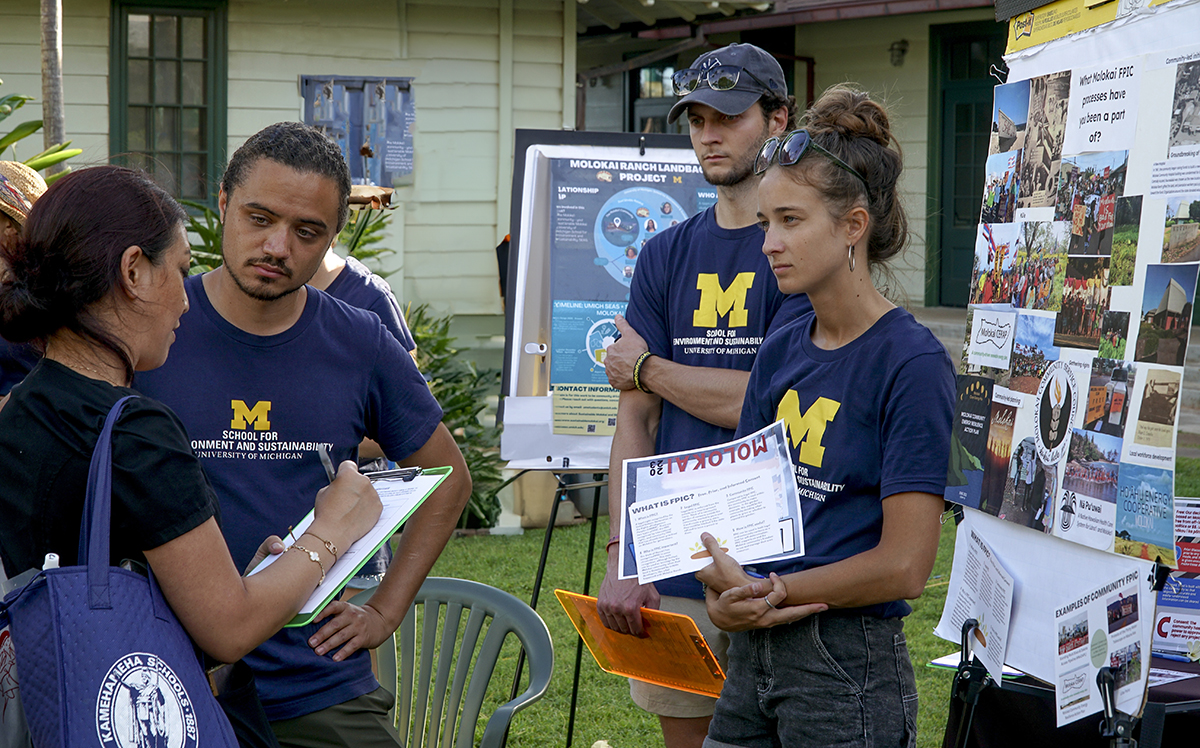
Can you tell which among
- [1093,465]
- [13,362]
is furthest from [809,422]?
[13,362]

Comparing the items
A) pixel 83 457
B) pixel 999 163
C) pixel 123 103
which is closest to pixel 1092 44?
pixel 999 163

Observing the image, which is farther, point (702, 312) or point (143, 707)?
point (702, 312)

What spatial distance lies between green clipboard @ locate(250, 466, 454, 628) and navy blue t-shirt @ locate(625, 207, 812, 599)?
3.20 ft

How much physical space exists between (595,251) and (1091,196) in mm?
2369

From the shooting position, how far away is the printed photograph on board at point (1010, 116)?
2.27m

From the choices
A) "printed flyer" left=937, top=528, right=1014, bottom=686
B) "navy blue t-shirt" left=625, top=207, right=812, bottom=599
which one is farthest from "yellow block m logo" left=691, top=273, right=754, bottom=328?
"printed flyer" left=937, top=528, right=1014, bottom=686

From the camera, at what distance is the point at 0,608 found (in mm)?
1449

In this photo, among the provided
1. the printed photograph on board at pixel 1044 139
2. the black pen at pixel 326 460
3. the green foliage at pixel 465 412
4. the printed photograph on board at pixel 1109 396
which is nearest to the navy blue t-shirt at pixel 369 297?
the black pen at pixel 326 460

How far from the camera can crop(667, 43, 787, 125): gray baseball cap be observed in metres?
2.81

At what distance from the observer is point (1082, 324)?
203 centimetres

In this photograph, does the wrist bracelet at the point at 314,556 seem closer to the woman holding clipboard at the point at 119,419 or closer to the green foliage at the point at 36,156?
the woman holding clipboard at the point at 119,419

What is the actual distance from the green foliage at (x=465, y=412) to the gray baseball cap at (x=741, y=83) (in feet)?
13.6

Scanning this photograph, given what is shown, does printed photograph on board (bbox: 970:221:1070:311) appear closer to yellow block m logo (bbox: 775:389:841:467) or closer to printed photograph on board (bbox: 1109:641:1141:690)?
yellow block m logo (bbox: 775:389:841:467)

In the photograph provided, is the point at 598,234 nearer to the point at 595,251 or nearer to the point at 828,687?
the point at 595,251
